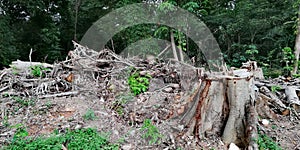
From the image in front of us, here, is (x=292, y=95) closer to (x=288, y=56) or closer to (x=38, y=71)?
(x=38, y=71)

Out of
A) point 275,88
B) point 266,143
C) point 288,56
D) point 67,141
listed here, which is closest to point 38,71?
point 67,141

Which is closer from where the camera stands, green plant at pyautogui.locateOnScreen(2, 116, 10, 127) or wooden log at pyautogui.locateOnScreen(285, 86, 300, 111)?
green plant at pyautogui.locateOnScreen(2, 116, 10, 127)

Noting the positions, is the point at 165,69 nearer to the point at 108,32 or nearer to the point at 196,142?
the point at 196,142

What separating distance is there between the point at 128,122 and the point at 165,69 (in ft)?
4.67

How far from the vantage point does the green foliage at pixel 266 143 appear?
2648 millimetres

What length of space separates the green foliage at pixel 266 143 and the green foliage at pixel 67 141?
1.68m

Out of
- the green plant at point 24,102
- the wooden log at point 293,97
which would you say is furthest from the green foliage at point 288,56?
the green plant at point 24,102

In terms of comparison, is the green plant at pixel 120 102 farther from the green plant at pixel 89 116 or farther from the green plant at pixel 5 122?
the green plant at pixel 5 122

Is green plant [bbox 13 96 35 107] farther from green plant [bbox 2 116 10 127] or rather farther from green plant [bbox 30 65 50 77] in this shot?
green plant [bbox 30 65 50 77]

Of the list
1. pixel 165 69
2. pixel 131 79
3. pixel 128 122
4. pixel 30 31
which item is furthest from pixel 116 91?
pixel 30 31

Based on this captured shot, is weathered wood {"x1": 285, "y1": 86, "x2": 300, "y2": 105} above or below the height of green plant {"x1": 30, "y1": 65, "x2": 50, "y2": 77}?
below

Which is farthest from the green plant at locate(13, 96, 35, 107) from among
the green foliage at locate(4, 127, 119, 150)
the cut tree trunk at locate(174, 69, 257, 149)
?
the cut tree trunk at locate(174, 69, 257, 149)

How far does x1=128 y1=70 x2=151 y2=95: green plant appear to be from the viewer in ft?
11.8

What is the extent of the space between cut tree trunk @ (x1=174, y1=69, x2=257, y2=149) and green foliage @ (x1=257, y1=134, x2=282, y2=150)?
196 mm
